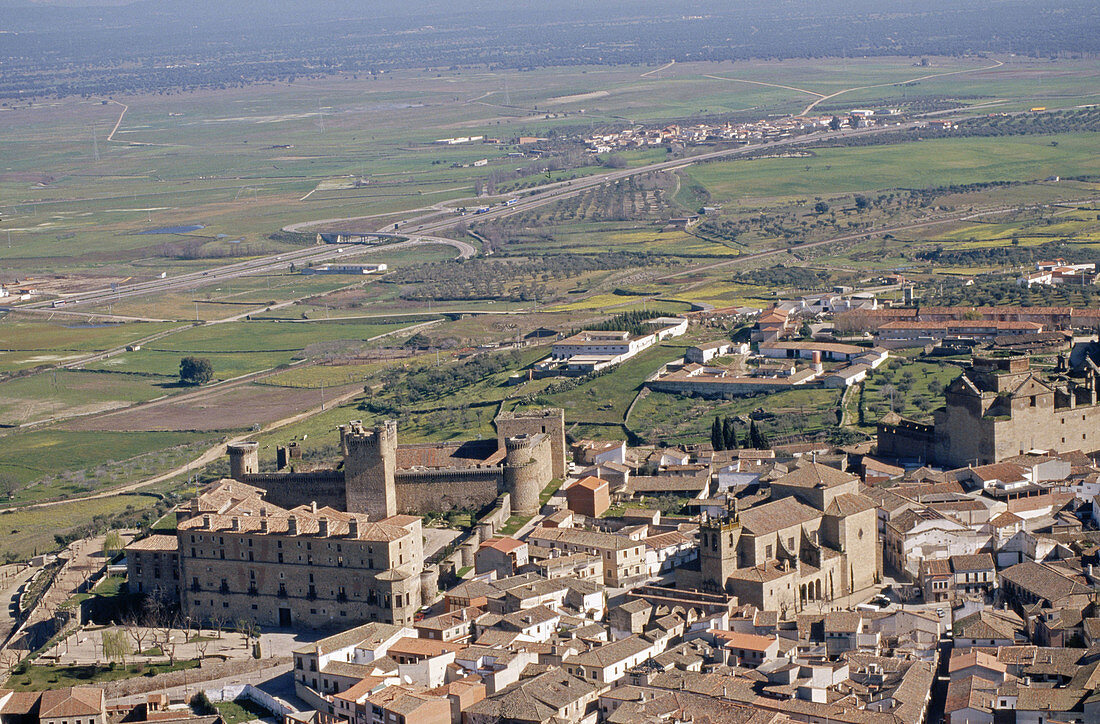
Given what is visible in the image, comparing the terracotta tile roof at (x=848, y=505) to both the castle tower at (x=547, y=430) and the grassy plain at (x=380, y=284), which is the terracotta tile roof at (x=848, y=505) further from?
the grassy plain at (x=380, y=284)

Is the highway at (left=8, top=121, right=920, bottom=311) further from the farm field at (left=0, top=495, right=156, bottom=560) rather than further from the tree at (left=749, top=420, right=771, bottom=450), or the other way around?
the tree at (left=749, top=420, right=771, bottom=450)

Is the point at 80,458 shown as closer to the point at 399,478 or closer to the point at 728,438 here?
the point at 399,478

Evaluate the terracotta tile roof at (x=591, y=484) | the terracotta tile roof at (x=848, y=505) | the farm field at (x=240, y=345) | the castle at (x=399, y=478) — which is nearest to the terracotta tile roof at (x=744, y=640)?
the terracotta tile roof at (x=848, y=505)

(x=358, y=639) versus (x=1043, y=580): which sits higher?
(x=1043, y=580)

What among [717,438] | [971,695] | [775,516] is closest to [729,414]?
[717,438]

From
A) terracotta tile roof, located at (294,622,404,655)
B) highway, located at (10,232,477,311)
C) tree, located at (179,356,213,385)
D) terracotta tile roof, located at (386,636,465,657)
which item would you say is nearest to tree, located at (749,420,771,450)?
terracotta tile roof, located at (294,622,404,655)

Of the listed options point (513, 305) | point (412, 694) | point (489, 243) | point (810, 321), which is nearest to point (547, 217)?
point (489, 243)
